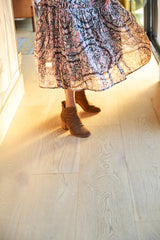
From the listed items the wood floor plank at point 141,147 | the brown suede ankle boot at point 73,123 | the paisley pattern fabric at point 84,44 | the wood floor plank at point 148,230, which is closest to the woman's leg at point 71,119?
the brown suede ankle boot at point 73,123

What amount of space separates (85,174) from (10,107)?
82 centimetres

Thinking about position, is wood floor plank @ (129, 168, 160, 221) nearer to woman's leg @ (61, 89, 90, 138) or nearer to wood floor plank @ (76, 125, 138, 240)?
wood floor plank @ (76, 125, 138, 240)

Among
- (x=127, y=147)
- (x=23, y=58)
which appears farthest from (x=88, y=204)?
(x=23, y=58)

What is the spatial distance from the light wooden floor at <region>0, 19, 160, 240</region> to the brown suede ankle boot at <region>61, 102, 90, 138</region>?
41mm

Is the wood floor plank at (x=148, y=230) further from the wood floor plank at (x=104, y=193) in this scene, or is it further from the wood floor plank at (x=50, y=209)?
the wood floor plank at (x=50, y=209)

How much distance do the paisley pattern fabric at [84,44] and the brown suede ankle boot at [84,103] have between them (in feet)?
1.01

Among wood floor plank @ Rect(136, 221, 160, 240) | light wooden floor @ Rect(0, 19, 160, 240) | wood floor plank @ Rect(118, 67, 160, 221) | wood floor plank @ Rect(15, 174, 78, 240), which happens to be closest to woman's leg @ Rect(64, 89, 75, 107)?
light wooden floor @ Rect(0, 19, 160, 240)

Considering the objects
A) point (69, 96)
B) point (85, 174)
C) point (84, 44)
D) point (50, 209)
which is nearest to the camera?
point (50, 209)

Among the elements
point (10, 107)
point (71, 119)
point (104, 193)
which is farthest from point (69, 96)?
point (104, 193)

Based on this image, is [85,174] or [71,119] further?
[71,119]

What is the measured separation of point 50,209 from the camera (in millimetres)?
1306

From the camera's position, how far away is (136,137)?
5.87ft

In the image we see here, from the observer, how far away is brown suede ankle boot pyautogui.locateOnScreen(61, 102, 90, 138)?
6.04 feet

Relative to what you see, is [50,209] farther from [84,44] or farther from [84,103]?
[84,103]
